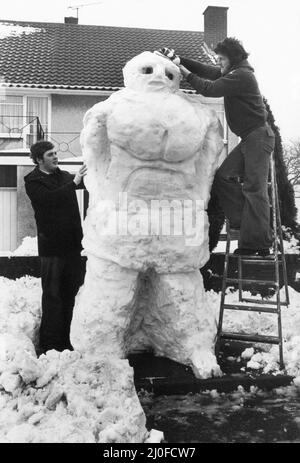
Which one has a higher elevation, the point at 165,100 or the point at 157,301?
the point at 165,100

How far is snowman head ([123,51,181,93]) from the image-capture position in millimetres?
4105

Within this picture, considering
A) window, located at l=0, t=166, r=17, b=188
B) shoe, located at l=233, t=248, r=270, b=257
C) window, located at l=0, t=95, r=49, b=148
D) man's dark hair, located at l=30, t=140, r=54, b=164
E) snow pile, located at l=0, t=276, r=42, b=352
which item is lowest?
snow pile, located at l=0, t=276, r=42, b=352

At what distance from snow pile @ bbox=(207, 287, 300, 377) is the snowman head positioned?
2.29 metres

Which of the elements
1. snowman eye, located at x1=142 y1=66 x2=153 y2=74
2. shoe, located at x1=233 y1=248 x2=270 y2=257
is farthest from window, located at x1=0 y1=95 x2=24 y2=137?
shoe, located at x1=233 y1=248 x2=270 y2=257

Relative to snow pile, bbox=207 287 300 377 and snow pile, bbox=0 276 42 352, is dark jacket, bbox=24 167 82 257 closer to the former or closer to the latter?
snow pile, bbox=0 276 42 352

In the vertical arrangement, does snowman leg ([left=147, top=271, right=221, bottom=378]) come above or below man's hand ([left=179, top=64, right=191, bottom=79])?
below

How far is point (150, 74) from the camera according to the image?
13.5ft

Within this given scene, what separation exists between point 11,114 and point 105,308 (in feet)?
32.9

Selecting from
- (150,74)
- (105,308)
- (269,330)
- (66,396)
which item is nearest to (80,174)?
(150,74)

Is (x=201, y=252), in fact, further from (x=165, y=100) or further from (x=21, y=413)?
(x=21, y=413)

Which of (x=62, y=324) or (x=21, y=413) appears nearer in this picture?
(x=21, y=413)

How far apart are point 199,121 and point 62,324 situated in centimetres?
202

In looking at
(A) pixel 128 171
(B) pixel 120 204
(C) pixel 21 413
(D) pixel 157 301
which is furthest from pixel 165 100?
(C) pixel 21 413

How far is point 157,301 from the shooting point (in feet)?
14.5
